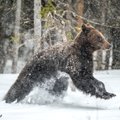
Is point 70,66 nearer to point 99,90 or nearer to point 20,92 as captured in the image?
point 99,90

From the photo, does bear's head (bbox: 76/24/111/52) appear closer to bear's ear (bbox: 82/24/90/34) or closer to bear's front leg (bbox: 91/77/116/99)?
bear's ear (bbox: 82/24/90/34)

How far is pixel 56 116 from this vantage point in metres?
7.62

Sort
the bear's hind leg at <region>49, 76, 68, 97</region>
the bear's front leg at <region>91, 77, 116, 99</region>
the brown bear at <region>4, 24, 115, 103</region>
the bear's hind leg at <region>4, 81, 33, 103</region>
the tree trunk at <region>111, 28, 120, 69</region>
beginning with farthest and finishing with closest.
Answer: the tree trunk at <region>111, 28, 120, 69</region>
the bear's hind leg at <region>49, 76, 68, 97</region>
the bear's hind leg at <region>4, 81, 33, 103</region>
the brown bear at <region>4, 24, 115, 103</region>
the bear's front leg at <region>91, 77, 116, 99</region>

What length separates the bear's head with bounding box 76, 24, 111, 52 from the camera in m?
9.85

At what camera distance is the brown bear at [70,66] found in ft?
31.3

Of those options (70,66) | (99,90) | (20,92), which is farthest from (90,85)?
(20,92)

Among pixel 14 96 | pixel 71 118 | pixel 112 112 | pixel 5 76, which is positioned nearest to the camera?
pixel 71 118

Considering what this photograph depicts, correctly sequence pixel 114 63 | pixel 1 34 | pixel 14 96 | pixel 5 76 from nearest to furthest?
1. pixel 14 96
2. pixel 5 76
3. pixel 114 63
4. pixel 1 34

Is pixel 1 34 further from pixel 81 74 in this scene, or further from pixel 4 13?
pixel 81 74

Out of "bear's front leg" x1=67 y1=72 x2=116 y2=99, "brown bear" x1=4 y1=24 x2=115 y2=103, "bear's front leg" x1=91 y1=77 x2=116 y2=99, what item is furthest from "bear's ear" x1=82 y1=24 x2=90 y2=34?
"bear's front leg" x1=91 y1=77 x2=116 y2=99

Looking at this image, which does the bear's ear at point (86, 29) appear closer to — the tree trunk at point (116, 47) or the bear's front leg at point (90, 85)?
the bear's front leg at point (90, 85)

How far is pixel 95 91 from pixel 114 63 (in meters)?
14.3

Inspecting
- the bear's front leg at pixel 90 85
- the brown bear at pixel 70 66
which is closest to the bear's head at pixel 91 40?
the brown bear at pixel 70 66

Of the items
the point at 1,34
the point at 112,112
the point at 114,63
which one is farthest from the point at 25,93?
the point at 1,34
